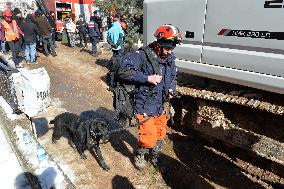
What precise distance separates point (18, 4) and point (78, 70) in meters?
10.8

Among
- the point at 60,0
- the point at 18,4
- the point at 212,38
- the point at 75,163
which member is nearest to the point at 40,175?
the point at 75,163

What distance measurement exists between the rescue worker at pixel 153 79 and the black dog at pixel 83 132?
2.48 feet

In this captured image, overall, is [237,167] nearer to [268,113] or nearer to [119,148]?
[268,113]

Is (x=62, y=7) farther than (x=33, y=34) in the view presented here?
Yes

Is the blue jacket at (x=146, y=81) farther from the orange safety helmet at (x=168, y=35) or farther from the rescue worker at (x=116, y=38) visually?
the rescue worker at (x=116, y=38)

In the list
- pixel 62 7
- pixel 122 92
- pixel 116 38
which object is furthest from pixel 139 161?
pixel 62 7

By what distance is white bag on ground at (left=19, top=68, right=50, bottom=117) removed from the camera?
5.63m

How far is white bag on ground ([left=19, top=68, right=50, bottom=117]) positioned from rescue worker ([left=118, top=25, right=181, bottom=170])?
2.08 metres

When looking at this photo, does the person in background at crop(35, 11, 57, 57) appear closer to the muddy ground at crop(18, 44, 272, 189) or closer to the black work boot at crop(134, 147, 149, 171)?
the muddy ground at crop(18, 44, 272, 189)

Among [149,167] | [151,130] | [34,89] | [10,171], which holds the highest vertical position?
[34,89]

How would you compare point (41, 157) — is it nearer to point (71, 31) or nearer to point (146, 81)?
point (146, 81)

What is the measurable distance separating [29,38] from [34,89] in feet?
22.8

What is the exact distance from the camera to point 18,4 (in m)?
19.5

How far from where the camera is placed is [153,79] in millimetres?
4172
